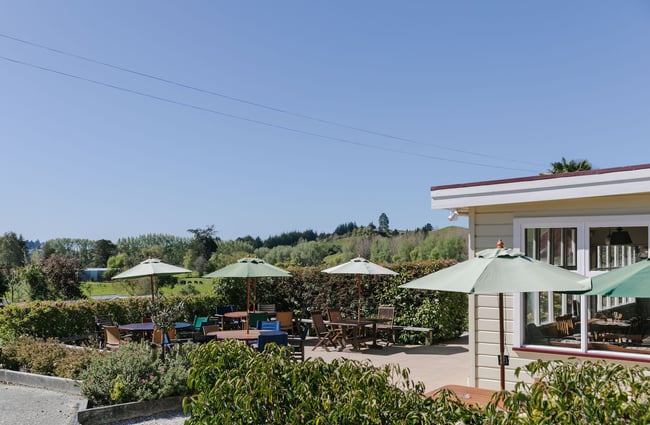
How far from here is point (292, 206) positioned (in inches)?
1410

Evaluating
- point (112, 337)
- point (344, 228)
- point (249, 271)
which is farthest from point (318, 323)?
point (344, 228)

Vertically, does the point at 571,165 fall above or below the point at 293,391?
above

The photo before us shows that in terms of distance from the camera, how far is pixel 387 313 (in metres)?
14.0

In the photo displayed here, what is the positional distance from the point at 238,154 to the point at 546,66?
44.2ft

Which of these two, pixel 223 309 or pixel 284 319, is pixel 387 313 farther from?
pixel 223 309

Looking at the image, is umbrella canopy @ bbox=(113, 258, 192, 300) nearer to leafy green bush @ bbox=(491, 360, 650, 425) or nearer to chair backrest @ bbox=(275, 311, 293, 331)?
chair backrest @ bbox=(275, 311, 293, 331)

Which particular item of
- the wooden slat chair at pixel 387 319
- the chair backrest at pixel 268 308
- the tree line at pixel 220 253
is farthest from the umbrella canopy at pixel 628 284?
the tree line at pixel 220 253

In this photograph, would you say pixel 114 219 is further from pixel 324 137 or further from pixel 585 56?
pixel 585 56

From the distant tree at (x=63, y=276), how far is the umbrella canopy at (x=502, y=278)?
22256mm

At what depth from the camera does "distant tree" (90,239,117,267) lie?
223ft

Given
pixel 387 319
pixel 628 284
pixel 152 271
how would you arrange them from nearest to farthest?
pixel 628 284
pixel 152 271
pixel 387 319

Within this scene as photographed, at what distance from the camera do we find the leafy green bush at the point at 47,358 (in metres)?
9.06

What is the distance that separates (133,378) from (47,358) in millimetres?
3037

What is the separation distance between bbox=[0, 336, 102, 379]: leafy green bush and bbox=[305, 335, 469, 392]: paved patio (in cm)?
378
